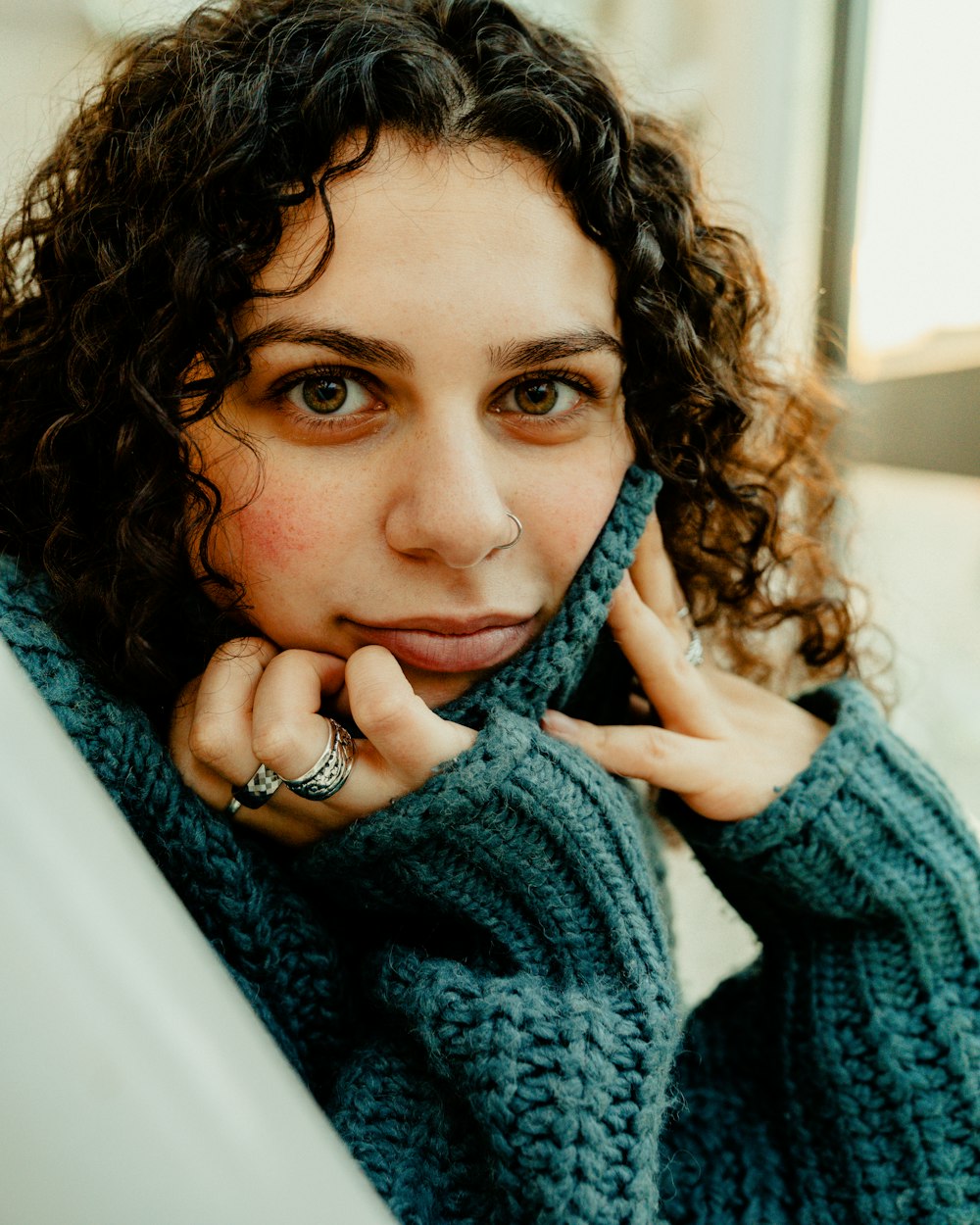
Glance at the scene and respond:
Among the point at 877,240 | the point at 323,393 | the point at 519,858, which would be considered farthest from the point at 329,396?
the point at 877,240

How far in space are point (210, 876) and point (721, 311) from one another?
2.27ft

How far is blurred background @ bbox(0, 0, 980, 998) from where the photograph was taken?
1256mm

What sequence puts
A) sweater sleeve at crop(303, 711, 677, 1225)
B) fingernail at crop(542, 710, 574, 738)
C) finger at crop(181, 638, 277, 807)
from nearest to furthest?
sweater sleeve at crop(303, 711, 677, 1225) < finger at crop(181, 638, 277, 807) < fingernail at crop(542, 710, 574, 738)

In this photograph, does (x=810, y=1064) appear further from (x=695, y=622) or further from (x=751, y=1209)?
(x=695, y=622)

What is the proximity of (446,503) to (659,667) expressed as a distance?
311 millimetres

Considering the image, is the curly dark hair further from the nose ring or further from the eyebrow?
the nose ring

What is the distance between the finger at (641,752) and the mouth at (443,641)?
3.5 inches

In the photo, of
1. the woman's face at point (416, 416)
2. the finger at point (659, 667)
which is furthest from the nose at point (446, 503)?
the finger at point (659, 667)

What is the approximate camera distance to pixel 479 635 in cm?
76

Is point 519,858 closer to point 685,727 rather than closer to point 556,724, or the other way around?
point 556,724

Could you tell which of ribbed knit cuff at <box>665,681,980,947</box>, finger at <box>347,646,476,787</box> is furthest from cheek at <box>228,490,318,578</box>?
ribbed knit cuff at <box>665,681,980,947</box>

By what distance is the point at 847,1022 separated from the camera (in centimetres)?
81

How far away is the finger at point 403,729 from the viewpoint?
671 millimetres

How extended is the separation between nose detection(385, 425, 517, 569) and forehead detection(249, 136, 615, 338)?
0.09 metres
